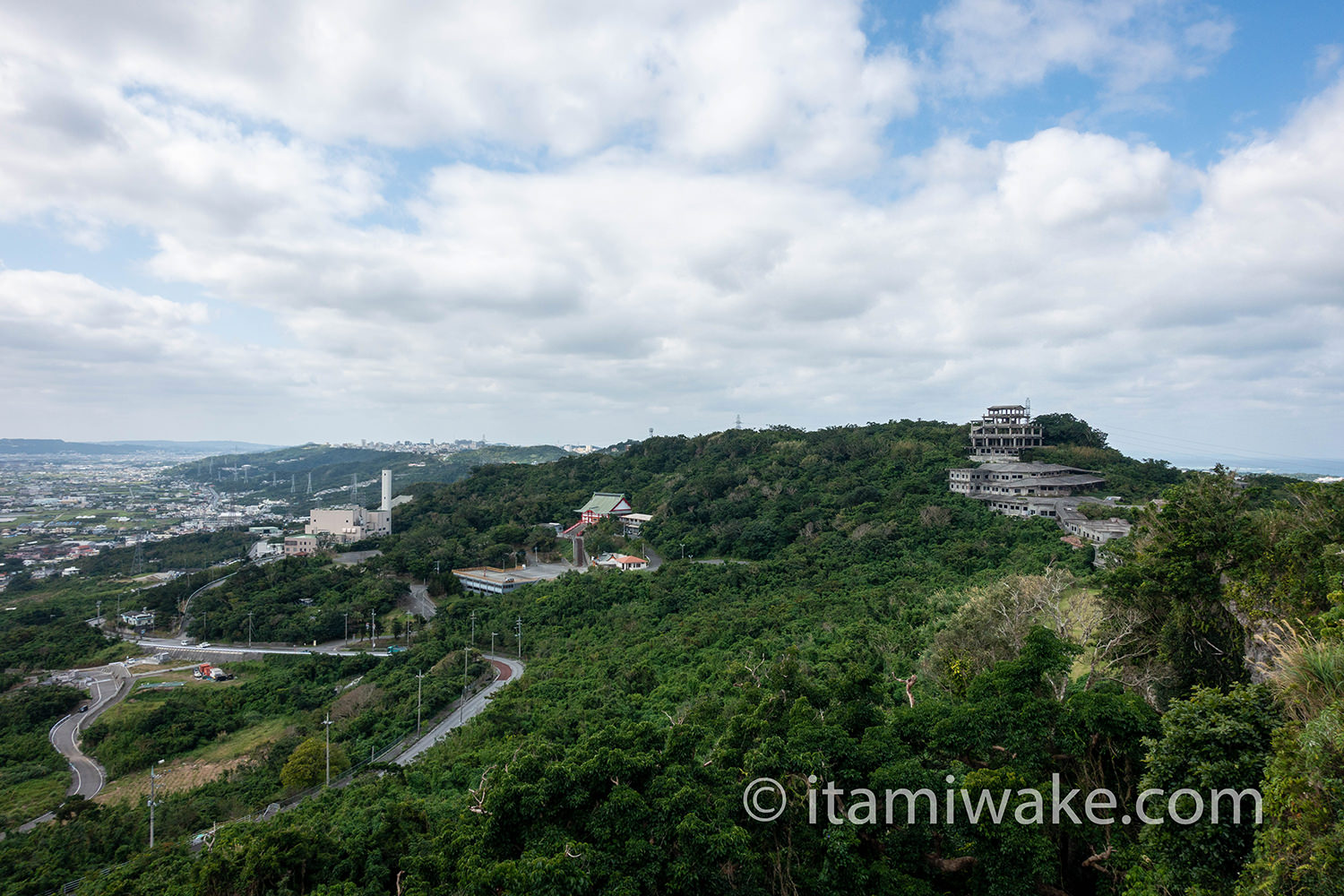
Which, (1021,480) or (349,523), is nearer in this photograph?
(1021,480)

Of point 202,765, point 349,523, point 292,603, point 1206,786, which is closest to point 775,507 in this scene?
point 292,603

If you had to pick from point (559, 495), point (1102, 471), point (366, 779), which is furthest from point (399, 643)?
point (1102, 471)

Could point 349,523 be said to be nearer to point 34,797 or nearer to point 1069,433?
point 34,797

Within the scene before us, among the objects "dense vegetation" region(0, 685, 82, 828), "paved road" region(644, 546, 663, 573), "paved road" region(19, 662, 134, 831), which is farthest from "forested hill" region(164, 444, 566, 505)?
"dense vegetation" region(0, 685, 82, 828)

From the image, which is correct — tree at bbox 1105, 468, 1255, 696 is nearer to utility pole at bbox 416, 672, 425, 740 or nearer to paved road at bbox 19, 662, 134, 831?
utility pole at bbox 416, 672, 425, 740

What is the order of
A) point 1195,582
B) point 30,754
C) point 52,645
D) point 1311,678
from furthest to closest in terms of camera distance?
point 52,645, point 30,754, point 1195,582, point 1311,678

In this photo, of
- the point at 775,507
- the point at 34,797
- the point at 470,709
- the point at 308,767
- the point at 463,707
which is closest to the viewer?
the point at 308,767

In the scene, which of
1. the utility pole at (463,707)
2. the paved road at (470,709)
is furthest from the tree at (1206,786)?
the utility pole at (463,707)
